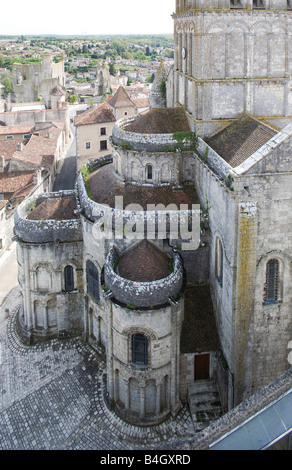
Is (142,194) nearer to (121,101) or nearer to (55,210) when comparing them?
(55,210)

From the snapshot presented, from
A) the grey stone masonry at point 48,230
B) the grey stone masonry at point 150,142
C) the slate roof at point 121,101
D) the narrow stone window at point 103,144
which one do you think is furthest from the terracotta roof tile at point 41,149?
the grey stone masonry at point 150,142

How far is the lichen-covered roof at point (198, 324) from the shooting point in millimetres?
25750

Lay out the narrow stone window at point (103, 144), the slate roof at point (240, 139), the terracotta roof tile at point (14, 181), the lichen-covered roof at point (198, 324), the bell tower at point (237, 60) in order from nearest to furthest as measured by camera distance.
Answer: the slate roof at point (240, 139) → the lichen-covered roof at point (198, 324) → the bell tower at point (237, 60) → the terracotta roof tile at point (14, 181) → the narrow stone window at point (103, 144)

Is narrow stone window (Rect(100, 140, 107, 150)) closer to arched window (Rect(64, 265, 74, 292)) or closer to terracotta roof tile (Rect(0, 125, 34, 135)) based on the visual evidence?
terracotta roof tile (Rect(0, 125, 34, 135))

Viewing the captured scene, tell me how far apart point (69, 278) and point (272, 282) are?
13.8 meters

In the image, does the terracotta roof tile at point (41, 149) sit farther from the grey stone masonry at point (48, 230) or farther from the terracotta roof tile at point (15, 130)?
the grey stone masonry at point (48, 230)

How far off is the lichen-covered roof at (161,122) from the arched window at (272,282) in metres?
11.4

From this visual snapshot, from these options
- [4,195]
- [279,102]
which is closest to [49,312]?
[279,102]

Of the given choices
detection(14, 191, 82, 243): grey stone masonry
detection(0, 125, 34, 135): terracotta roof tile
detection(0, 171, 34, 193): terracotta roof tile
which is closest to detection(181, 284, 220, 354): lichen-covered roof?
detection(14, 191, 82, 243): grey stone masonry

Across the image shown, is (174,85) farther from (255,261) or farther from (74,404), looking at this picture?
(74,404)

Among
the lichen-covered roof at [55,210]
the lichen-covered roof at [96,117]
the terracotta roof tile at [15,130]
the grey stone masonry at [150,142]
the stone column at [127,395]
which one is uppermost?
the lichen-covered roof at [96,117]

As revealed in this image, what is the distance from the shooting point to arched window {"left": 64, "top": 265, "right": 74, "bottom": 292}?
31469 millimetres

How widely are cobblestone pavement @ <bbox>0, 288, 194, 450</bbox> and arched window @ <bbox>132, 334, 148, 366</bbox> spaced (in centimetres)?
334

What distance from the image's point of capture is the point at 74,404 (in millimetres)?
26172
